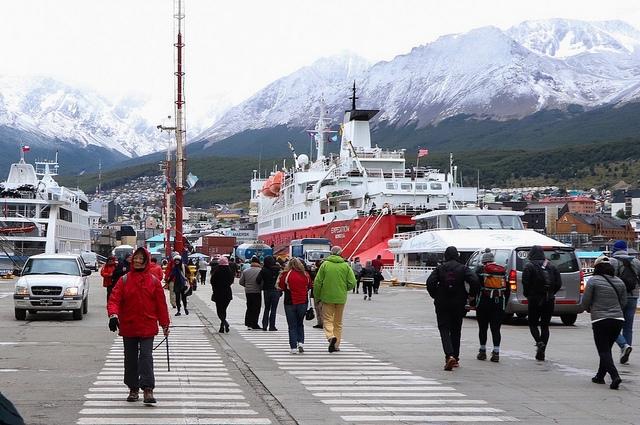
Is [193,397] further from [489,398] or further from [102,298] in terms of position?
[102,298]

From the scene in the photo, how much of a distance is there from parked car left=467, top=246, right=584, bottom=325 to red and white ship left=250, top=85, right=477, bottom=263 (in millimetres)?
37034

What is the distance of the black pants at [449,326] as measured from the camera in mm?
14211

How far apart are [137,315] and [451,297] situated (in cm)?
521

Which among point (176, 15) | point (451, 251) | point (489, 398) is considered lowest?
point (489, 398)

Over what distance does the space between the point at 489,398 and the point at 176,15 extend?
149ft

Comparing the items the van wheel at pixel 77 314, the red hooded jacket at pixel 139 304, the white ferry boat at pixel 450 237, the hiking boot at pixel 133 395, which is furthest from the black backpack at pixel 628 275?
the white ferry boat at pixel 450 237

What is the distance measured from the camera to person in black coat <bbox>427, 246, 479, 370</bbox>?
14.2 metres

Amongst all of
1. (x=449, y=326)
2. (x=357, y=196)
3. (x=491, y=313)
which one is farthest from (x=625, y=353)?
(x=357, y=196)

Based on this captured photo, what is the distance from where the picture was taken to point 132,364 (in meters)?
10.9

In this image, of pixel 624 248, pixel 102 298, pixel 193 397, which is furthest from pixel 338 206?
pixel 193 397

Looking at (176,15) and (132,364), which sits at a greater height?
(176,15)

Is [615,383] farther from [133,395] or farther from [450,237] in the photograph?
[450,237]

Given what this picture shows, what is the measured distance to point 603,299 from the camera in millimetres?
12672

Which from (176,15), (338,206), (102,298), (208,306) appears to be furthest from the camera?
(338,206)
